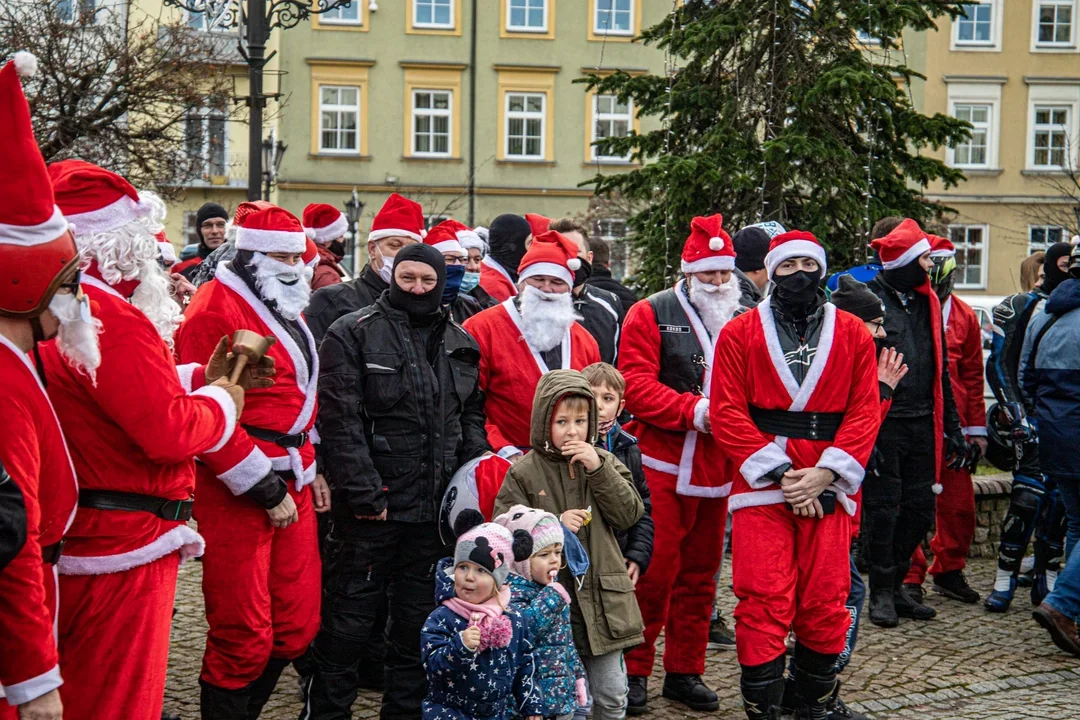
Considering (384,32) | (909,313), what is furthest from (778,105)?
(384,32)

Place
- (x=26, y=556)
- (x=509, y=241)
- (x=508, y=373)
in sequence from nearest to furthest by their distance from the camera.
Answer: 1. (x=26, y=556)
2. (x=508, y=373)
3. (x=509, y=241)

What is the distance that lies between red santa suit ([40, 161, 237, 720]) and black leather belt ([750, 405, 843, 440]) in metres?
2.89

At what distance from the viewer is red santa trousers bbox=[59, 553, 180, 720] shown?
3.99 m

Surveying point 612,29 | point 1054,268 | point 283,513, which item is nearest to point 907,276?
point 1054,268

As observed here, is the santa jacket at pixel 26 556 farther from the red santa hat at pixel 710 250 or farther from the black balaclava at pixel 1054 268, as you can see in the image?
the black balaclava at pixel 1054 268

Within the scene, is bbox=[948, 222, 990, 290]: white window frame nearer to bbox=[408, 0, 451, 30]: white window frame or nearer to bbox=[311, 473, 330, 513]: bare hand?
bbox=[408, 0, 451, 30]: white window frame

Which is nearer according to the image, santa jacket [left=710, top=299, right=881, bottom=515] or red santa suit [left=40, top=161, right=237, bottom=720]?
red santa suit [left=40, top=161, right=237, bottom=720]

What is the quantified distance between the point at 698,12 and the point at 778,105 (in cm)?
134

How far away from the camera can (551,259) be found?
260 inches

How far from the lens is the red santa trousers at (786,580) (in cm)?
592

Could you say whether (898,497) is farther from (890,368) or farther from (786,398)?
→ (786,398)

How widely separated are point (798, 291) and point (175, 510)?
3196 mm

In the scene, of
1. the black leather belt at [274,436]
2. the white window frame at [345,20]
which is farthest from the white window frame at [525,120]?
the black leather belt at [274,436]

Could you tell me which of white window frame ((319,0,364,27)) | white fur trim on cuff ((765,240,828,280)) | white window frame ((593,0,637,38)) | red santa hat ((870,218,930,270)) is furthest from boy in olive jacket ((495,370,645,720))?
white window frame ((319,0,364,27))
